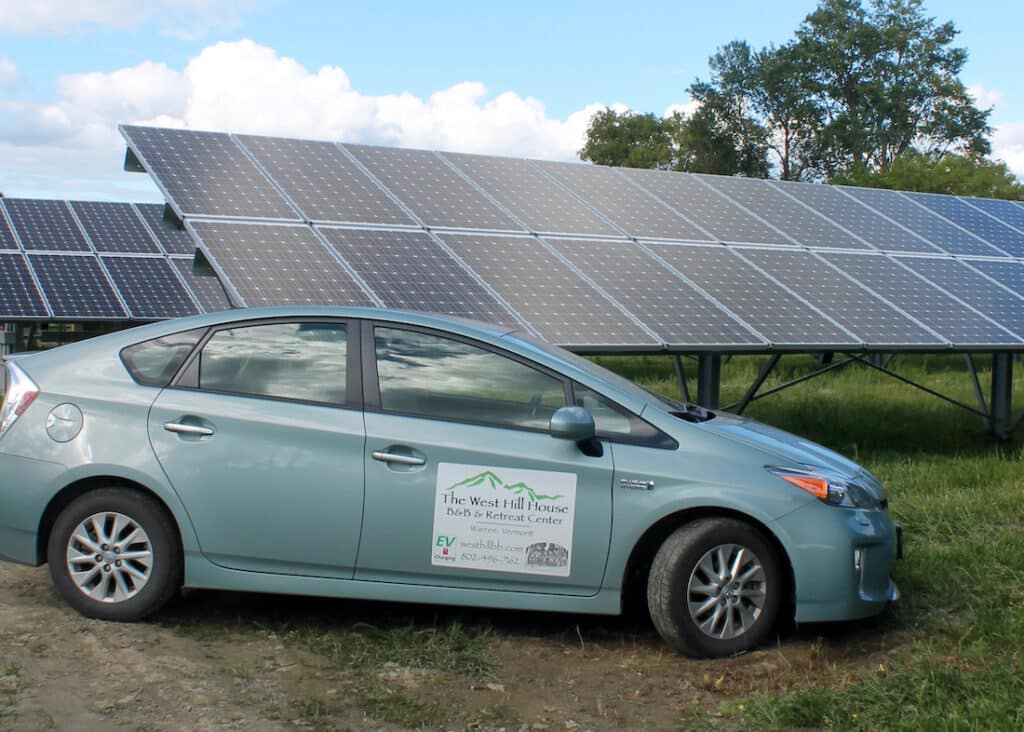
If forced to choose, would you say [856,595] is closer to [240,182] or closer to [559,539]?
[559,539]

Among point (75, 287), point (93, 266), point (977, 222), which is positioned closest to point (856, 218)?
point (977, 222)

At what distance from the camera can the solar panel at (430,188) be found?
10.9 metres

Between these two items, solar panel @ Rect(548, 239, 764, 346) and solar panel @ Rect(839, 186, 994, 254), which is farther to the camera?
solar panel @ Rect(839, 186, 994, 254)

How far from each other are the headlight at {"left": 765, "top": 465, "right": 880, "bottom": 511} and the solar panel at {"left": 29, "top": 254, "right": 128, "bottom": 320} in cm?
1448

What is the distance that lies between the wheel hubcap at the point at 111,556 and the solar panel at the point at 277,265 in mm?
3117

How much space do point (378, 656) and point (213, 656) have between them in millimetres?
734

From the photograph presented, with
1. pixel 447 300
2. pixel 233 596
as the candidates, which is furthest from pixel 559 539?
pixel 447 300

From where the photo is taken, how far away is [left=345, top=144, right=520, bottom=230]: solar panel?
10883 millimetres

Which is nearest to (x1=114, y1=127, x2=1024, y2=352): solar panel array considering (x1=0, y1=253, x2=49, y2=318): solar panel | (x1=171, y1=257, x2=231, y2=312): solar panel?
(x1=0, y1=253, x2=49, y2=318): solar panel

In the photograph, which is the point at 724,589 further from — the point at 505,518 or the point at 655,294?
the point at 655,294

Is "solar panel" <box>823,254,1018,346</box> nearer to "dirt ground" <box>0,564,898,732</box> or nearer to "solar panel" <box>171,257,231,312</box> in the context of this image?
"dirt ground" <box>0,564,898,732</box>

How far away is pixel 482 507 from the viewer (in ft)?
17.6

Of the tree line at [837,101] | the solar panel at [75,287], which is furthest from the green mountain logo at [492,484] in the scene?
the tree line at [837,101]

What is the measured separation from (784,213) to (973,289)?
2264 mm
